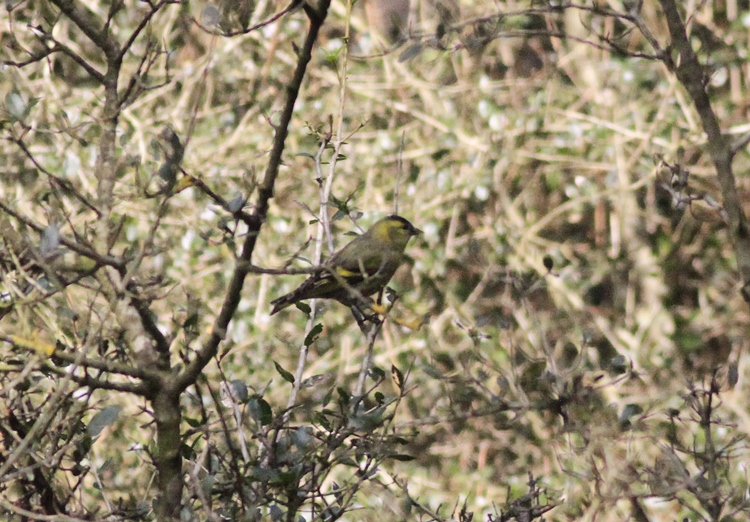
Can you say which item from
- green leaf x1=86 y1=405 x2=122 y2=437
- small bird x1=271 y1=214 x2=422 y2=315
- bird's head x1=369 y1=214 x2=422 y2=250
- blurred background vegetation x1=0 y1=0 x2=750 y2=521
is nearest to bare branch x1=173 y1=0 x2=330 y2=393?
green leaf x1=86 y1=405 x2=122 y2=437

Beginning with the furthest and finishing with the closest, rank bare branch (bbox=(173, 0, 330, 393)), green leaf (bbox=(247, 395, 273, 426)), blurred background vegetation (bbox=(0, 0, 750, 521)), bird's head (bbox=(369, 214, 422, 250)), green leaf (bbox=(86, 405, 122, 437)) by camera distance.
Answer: blurred background vegetation (bbox=(0, 0, 750, 521))
bird's head (bbox=(369, 214, 422, 250))
green leaf (bbox=(247, 395, 273, 426))
green leaf (bbox=(86, 405, 122, 437))
bare branch (bbox=(173, 0, 330, 393))

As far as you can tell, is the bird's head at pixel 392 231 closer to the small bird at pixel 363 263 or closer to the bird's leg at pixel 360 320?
the small bird at pixel 363 263

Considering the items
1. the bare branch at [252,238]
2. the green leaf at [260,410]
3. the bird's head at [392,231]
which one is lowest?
the green leaf at [260,410]

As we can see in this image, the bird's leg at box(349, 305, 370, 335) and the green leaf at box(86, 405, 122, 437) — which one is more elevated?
the bird's leg at box(349, 305, 370, 335)

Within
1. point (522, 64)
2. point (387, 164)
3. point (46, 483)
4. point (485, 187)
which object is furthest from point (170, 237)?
point (46, 483)

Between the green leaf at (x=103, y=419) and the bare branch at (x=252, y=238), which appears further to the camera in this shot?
the green leaf at (x=103, y=419)

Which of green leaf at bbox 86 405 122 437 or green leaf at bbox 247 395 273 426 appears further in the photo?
green leaf at bbox 247 395 273 426

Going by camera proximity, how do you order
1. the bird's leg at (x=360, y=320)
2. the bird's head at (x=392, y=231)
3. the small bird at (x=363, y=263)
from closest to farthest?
1. the bird's leg at (x=360, y=320)
2. the small bird at (x=363, y=263)
3. the bird's head at (x=392, y=231)

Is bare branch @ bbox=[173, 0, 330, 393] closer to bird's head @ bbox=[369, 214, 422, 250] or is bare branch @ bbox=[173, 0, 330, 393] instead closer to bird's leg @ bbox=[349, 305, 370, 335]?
bird's leg @ bbox=[349, 305, 370, 335]

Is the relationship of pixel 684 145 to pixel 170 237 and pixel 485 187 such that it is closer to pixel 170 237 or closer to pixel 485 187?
pixel 485 187

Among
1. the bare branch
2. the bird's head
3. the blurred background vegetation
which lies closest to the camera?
the bare branch

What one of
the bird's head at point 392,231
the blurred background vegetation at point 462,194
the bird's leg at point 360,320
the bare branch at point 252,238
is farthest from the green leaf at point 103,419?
the blurred background vegetation at point 462,194

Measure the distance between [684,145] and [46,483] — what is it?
4.60 m

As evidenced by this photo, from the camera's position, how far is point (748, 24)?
6.24m
